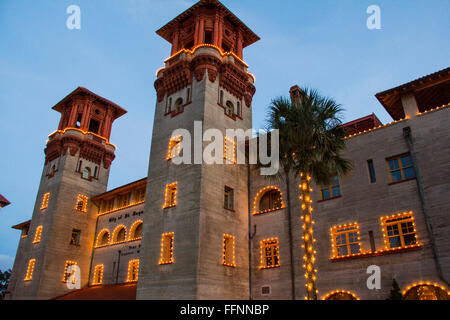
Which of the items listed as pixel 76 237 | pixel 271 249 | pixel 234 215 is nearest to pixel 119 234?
pixel 76 237

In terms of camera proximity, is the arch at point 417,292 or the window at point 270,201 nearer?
the arch at point 417,292

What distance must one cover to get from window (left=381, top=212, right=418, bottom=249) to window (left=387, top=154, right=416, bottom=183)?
254cm

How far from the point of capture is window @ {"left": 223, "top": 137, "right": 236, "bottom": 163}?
98.8 feet

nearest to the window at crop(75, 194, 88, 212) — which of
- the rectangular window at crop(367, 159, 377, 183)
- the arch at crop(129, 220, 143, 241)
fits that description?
the arch at crop(129, 220, 143, 241)

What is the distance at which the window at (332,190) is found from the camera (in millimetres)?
25359

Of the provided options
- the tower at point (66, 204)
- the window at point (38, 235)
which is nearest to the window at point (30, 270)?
the tower at point (66, 204)

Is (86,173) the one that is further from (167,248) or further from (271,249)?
(271,249)

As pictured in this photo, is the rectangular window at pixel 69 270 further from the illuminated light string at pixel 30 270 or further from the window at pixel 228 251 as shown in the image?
the window at pixel 228 251

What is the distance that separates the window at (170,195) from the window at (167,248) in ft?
7.93

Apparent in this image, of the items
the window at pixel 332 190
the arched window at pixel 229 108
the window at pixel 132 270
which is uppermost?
the arched window at pixel 229 108

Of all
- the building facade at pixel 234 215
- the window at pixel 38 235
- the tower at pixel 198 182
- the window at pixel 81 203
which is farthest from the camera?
the window at pixel 81 203

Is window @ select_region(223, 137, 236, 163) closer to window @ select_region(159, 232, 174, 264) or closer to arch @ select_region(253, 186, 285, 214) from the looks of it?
arch @ select_region(253, 186, 285, 214)

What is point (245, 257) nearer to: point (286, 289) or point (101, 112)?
point (286, 289)
